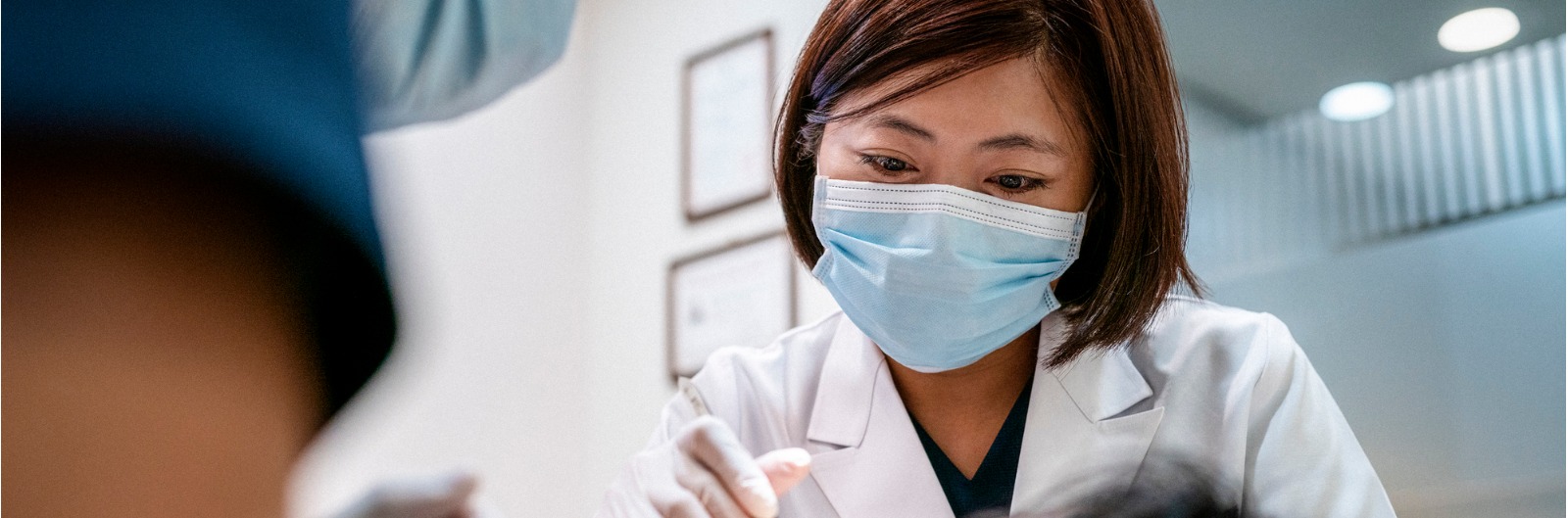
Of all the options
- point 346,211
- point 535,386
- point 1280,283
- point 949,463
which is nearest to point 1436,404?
point 1280,283

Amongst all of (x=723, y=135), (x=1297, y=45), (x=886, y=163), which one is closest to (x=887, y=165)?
(x=886, y=163)

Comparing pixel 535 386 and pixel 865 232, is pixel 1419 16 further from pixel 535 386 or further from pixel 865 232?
pixel 535 386

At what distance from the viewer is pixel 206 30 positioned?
2.10ft

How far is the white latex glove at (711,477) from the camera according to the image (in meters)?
0.77

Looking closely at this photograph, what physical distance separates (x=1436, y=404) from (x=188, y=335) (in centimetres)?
99

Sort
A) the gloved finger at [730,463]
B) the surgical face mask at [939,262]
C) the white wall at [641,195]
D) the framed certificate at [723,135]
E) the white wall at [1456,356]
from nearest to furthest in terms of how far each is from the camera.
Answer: the gloved finger at [730,463] → the surgical face mask at [939,262] → the white wall at [1456,356] → the white wall at [641,195] → the framed certificate at [723,135]

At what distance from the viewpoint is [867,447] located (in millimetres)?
1058

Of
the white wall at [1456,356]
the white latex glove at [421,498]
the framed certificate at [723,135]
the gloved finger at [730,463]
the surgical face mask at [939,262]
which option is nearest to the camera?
the white latex glove at [421,498]

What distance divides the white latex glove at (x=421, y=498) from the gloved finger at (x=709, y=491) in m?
0.26

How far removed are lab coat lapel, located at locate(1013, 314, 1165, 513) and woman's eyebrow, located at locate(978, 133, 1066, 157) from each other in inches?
7.5

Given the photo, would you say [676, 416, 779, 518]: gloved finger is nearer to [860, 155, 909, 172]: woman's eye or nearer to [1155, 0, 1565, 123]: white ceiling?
[860, 155, 909, 172]: woman's eye

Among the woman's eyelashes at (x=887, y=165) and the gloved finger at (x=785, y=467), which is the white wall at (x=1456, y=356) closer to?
the woman's eyelashes at (x=887, y=165)

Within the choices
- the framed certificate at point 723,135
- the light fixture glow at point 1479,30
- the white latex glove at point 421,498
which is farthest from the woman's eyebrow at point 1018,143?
the framed certificate at point 723,135

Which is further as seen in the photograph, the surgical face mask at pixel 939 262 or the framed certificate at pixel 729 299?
the framed certificate at pixel 729 299
